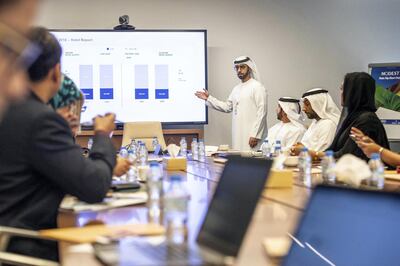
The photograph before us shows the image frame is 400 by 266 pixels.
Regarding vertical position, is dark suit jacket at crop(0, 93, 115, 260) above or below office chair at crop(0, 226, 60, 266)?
above

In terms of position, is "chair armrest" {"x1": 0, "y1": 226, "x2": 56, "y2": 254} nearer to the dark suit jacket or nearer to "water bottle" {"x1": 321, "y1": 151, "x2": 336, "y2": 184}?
the dark suit jacket

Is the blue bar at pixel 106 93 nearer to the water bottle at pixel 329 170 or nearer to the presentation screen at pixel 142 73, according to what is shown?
the presentation screen at pixel 142 73

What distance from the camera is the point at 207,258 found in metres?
0.86

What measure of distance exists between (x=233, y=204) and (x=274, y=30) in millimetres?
6099

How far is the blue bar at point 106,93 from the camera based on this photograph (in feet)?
21.1

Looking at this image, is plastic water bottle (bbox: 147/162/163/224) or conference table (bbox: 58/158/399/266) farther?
plastic water bottle (bbox: 147/162/163/224)

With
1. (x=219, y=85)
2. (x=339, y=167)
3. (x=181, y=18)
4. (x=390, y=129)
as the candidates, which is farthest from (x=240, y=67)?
(x=339, y=167)

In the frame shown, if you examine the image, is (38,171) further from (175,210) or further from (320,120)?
(320,120)

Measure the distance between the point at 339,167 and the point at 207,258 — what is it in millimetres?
1294

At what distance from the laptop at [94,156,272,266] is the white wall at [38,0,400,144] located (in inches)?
223

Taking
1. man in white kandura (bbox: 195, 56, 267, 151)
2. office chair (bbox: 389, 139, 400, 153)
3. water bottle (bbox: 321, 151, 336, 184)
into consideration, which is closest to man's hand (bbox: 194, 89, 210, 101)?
man in white kandura (bbox: 195, 56, 267, 151)

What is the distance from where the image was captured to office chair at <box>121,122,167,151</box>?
588 cm

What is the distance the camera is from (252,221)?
1021 mm

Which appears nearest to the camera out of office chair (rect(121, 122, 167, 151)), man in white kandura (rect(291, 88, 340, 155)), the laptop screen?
the laptop screen
